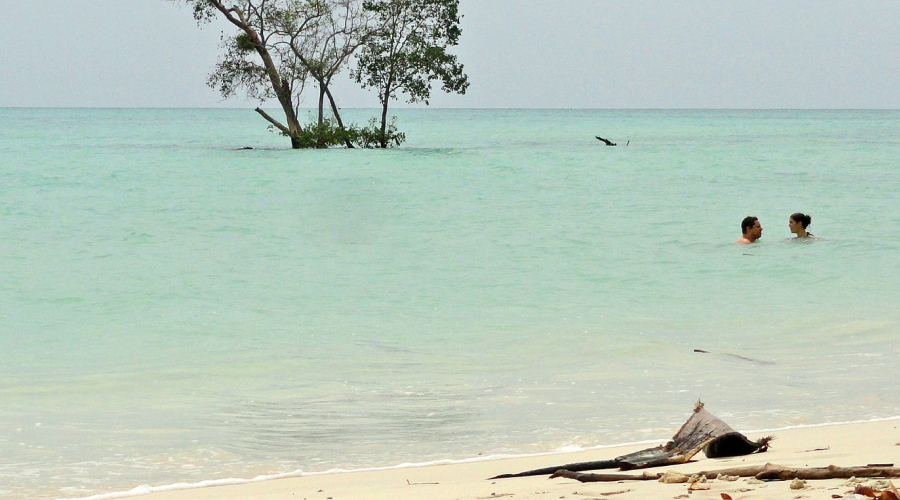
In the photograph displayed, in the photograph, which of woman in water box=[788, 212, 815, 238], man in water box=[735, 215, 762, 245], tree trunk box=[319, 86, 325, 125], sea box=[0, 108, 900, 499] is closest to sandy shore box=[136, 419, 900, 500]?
sea box=[0, 108, 900, 499]

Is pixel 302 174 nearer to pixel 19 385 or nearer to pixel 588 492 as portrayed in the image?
pixel 19 385

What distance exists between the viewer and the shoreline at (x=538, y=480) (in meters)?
4.04

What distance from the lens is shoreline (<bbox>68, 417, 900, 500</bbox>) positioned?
13.3ft

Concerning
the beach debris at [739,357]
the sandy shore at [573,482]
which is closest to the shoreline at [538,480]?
the sandy shore at [573,482]

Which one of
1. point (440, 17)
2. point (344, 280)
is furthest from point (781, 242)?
point (440, 17)

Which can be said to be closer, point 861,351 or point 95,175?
point 861,351

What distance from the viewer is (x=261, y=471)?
18.1ft

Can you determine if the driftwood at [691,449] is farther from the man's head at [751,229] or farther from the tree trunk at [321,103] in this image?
the tree trunk at [321,103]

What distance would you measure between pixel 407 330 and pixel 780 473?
648 centimetres

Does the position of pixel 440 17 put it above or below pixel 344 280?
above

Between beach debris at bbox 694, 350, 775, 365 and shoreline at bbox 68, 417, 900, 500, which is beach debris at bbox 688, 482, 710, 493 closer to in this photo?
shoreline at bbox 68, 417, 900, 500

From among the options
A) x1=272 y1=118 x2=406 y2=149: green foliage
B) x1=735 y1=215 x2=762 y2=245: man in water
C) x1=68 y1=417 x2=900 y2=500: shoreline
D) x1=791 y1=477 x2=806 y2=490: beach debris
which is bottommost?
x1=68 y1=417 x2=900 y2=500: shoreline

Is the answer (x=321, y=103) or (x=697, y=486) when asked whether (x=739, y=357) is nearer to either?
(x=697, y=486)

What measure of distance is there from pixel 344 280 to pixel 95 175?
71.1 feet
